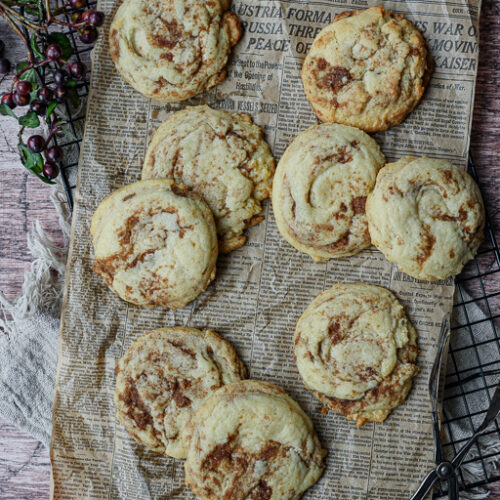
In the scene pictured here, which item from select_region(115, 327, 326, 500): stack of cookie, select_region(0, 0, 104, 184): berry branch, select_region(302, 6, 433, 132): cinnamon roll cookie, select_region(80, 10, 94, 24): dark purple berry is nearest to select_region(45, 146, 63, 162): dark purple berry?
select_region(0, 0, 104, 184): berry branch

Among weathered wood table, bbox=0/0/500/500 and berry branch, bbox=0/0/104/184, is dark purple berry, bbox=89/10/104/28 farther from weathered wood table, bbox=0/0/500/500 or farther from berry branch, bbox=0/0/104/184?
weathered wood table, bbox=0/0/500/500

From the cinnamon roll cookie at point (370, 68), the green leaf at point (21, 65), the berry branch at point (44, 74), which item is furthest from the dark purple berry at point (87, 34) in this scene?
the cinnamon roll cookie at point (370, 68)

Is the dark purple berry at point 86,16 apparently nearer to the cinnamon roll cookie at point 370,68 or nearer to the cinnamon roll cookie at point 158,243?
the cinnamon roll cookie at point 158,243

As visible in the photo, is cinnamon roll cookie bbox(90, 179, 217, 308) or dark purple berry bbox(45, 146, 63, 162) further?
dark purple berry bbox(45, 146, 63, 162)

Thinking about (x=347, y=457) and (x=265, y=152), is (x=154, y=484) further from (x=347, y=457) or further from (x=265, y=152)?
(x=265, y=152)

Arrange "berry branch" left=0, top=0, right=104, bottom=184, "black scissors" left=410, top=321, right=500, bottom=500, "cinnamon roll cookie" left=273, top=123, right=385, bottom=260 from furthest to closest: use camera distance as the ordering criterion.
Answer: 1. "berry branch" left=0, top=0, right=104, bottom=184
2. "cinnamon roll cookie" left=273, top=123, right=385, bottom=260
3. "black scissors" left=410, top=321, right=500, bottom=500

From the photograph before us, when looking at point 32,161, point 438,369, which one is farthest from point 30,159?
point 438,369

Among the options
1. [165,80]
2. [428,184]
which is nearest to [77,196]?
[165,80]

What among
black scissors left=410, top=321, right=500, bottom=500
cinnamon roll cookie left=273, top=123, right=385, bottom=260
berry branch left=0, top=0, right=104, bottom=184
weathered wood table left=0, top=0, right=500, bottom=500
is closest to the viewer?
black scissors left=410, top=321, right=500, bottom=500
